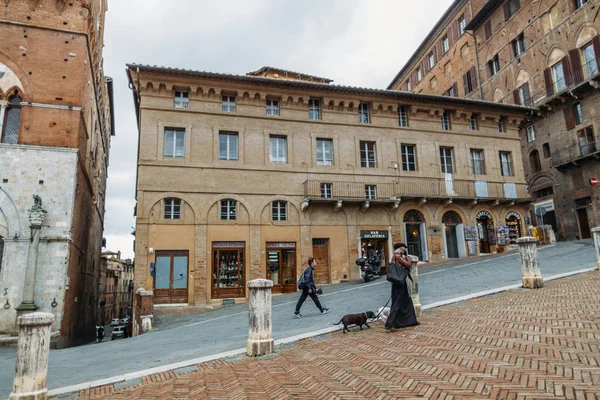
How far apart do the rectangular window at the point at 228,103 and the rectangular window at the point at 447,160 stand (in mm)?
12736

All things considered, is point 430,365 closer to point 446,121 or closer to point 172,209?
point 172,209

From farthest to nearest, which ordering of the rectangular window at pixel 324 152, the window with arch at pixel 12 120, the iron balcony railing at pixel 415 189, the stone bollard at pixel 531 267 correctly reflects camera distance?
the rectangular window at pixel 324 152, the iron balcony railing at pixel 415 189, the window with arch at pixel 12 120, the stone bollard at pixel 531 267

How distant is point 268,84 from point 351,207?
7.79 m

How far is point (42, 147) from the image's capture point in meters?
13.2

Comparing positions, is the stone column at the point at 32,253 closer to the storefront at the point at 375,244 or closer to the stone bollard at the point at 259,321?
the stone bollard at the point at 259,321

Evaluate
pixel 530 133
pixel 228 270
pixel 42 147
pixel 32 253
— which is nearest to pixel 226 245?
pixel 228 270

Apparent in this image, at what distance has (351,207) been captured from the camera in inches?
798

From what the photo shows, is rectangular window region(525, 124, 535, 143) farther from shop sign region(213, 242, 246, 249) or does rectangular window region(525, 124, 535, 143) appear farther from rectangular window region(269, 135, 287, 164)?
shop sign region(213, 242, 246, 249)

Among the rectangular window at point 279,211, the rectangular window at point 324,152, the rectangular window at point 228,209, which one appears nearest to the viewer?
the rectangular window at point 228,209

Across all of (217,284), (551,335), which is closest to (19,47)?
(217,284)

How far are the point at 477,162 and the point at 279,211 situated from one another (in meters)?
13.3

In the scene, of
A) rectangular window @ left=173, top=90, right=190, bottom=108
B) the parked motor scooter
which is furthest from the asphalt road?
rectangular window @ left=173, top=90, right=190, bottom=108

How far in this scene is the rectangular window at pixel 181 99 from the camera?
1873cm

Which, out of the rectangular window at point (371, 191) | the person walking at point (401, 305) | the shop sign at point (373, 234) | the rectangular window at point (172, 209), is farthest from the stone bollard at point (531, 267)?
the rectangular window at point (172, 209)
